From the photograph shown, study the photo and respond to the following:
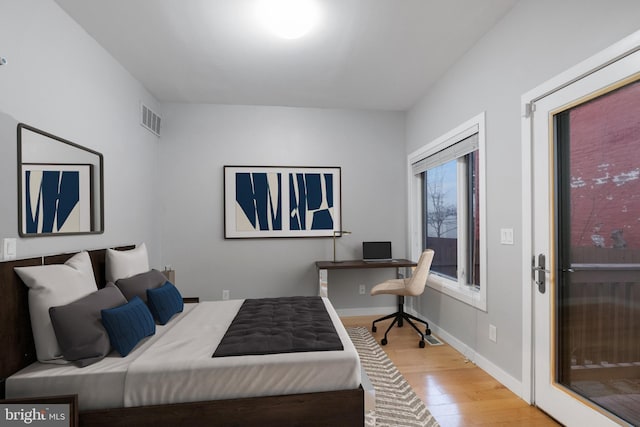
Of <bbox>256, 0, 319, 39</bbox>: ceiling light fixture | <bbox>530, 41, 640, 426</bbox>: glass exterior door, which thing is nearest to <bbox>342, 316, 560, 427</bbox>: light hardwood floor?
<bbox>530, 41, 640, 426</bbox>: glass exterior door

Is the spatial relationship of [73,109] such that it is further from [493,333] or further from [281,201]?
[493,333]

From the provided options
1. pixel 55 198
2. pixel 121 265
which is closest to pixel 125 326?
pixel 121 265

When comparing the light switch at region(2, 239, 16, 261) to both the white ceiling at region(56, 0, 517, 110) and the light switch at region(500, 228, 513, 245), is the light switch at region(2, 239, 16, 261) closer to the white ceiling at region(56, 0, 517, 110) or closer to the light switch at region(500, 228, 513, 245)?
the white ceiling at region(56, 0, 517, 110)

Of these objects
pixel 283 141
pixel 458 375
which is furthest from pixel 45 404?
pixel 283 141

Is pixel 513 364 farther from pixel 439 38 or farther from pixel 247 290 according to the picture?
pixel 247 290

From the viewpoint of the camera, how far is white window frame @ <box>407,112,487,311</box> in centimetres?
272

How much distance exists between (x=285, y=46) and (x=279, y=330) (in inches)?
88.7

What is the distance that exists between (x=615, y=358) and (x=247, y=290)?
3.49 m

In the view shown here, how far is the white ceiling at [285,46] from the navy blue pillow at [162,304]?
78.4 inches

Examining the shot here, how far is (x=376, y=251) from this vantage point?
167 inches

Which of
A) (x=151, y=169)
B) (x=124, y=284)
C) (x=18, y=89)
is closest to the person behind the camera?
(x=18, y=89)

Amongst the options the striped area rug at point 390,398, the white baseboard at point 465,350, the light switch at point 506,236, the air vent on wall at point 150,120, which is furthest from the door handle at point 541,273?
the air vent on wall at point 150,120

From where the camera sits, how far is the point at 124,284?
2346 mm

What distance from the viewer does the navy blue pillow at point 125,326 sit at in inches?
68.8
